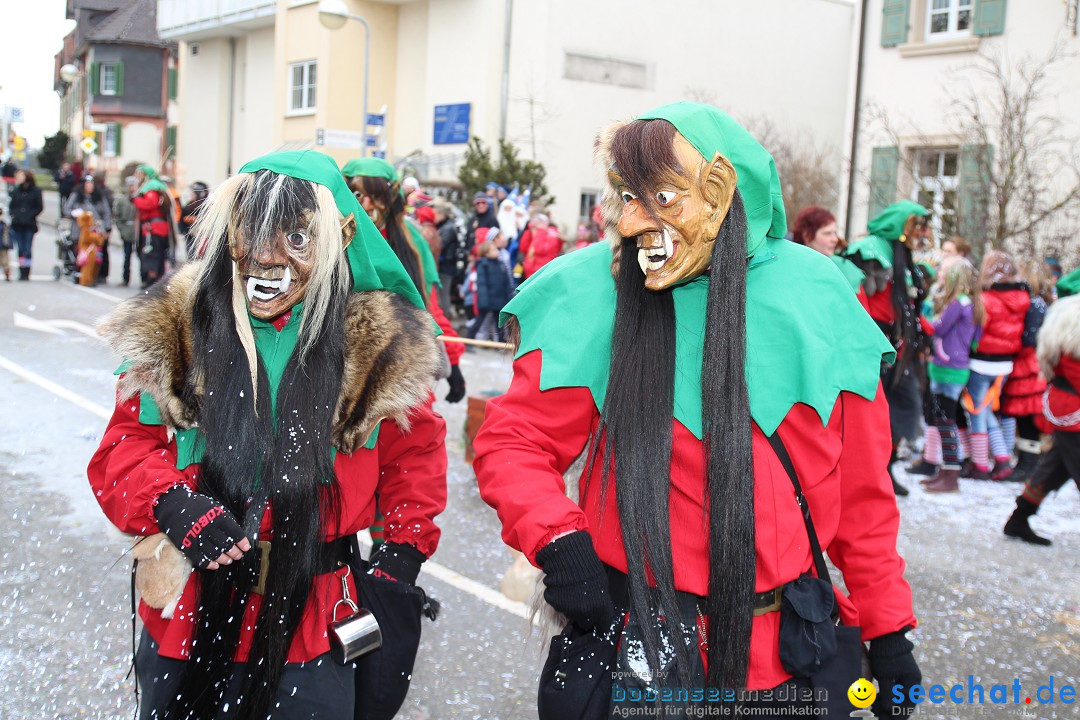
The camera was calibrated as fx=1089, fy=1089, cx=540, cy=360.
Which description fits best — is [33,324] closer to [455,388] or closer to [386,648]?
[455,388]

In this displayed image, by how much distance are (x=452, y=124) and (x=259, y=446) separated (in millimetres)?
20561

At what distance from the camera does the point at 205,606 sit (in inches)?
96.3

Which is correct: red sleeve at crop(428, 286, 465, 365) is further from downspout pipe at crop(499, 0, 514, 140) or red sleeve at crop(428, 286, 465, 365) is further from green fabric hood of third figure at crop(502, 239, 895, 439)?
downspout pipe at crop(499, 0, 514, 140)

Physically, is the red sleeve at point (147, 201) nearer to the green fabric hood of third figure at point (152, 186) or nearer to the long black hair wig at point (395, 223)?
the green fabric hood of third figure at point (152, 186)

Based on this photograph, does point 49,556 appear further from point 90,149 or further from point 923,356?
point 90,149

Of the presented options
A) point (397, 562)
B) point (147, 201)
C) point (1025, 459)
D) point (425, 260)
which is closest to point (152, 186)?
point (147, 201)

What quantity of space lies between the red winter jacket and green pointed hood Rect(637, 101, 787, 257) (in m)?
6.04

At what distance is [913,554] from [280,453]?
463 centimetres

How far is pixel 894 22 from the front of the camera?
17688mm

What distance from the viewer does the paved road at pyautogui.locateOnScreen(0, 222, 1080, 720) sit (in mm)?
4129

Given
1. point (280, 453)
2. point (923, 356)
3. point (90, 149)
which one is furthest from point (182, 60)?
point (280, 453)

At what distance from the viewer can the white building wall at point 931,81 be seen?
51.4 feet

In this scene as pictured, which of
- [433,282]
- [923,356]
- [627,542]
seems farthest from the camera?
[923,356]

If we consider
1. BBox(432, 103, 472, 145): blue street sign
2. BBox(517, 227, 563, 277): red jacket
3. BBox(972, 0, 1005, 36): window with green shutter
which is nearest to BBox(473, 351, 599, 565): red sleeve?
BBox(517, 227, 563, 277): red jacket
